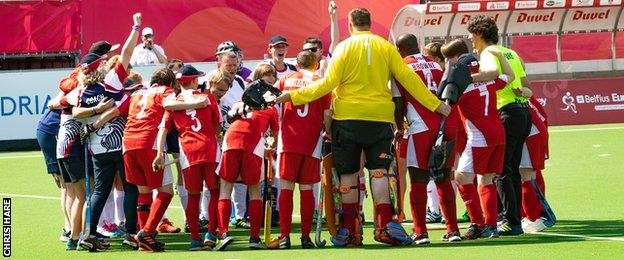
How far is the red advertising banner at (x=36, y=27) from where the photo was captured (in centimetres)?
3142

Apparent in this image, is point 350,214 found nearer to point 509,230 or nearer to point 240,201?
point 509,230

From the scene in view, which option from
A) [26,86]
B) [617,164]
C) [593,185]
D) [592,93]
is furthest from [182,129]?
[592,93]

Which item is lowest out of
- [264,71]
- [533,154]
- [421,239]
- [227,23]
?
[421,239]

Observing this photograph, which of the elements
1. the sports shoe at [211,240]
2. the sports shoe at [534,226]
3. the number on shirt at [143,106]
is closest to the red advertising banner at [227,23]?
the number on shirt at [143,106]

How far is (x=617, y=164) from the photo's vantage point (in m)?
20.9

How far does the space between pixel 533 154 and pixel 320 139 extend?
2454mm

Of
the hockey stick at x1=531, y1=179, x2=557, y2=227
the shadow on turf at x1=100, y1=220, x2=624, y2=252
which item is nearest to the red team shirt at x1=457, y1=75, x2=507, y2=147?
the shadow on turf at x1=100, y1=220, x2=624, y2=252

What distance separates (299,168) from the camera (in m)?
13.0

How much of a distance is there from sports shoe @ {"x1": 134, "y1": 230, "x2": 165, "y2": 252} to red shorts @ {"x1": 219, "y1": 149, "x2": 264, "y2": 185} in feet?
2.87

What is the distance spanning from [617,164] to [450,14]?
36.2 ft

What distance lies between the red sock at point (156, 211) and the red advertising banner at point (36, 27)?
755 inches

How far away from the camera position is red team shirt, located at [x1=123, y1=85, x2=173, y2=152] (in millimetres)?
13102

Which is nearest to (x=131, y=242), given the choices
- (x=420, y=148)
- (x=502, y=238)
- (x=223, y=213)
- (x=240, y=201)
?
(x=223, y=213)

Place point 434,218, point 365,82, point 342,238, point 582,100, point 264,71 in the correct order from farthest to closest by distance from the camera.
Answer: point 582,100 < point 434,218 < point 264,71 < point 342,238 < point 365,82
